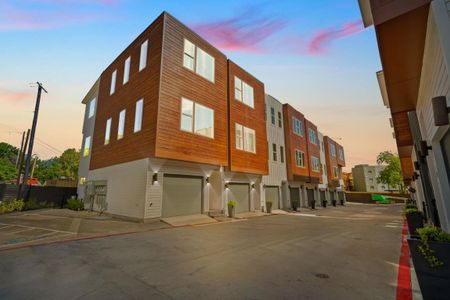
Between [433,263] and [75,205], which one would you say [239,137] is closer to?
[75,205]

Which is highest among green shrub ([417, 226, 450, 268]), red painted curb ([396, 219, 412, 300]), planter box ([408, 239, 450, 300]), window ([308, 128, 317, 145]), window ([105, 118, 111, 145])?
window ([308, 128, 317, 145])

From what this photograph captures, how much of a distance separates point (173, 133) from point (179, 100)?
2252 millimetres

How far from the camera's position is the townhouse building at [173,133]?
1296 cm

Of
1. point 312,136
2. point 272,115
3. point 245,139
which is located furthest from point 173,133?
point 312,136

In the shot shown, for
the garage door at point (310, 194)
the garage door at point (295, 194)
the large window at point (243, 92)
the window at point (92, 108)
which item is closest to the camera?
the large window at point (243, 92)

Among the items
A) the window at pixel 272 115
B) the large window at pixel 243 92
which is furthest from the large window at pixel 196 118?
the window at pixel 272 115

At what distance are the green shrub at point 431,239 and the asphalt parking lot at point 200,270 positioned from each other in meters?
0.98

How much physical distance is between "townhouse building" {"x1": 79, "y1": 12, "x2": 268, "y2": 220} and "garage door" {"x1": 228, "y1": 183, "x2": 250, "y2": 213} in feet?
0.28

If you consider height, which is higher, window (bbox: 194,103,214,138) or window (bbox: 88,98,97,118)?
window (bbox: 88,98,97,118)

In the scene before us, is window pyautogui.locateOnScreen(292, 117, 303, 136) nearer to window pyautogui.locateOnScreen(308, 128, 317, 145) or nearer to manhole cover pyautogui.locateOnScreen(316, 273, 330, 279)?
window pyautogui.locateOnScreen(308, 128, 317, 145)

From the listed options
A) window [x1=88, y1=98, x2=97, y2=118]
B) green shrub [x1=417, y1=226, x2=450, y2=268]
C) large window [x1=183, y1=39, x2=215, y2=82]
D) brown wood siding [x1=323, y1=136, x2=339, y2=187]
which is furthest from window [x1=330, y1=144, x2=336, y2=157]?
green shrub [x1=417, y1=226, x2=450, y2=268]

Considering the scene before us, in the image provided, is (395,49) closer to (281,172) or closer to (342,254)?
(342,254)

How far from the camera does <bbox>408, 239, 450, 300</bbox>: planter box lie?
9.84 ft

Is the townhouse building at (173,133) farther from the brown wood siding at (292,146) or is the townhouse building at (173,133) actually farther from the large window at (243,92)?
the brown wood siding at (292,146)
